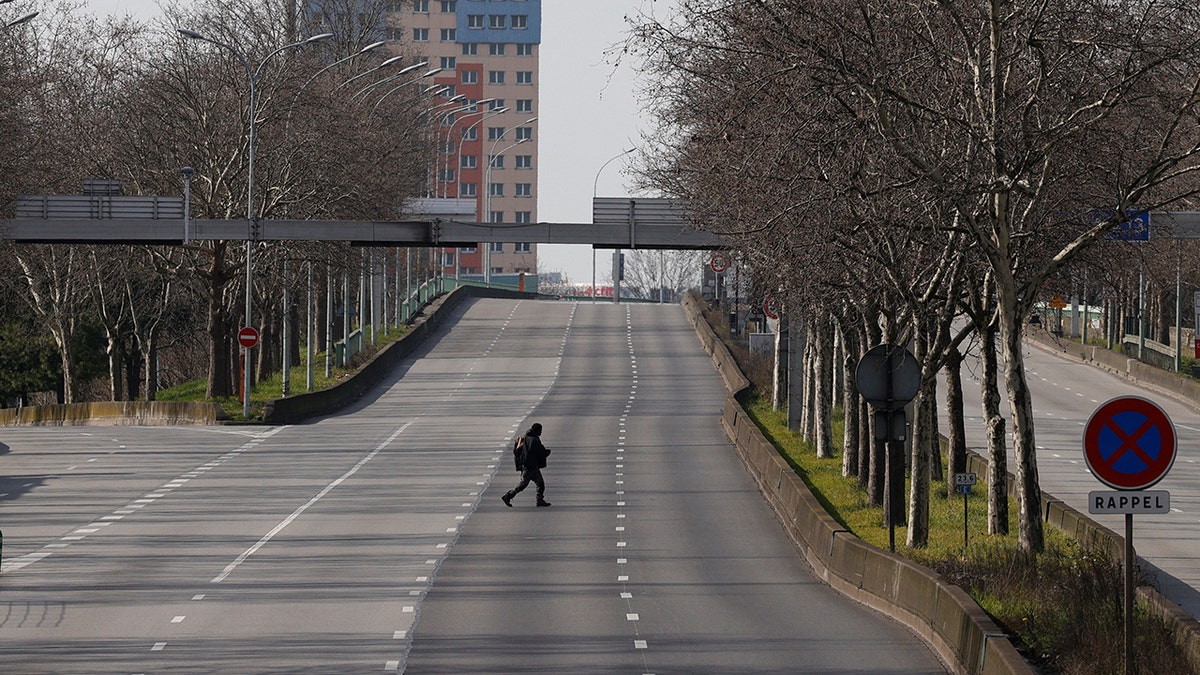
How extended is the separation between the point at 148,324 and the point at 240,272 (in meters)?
13.2

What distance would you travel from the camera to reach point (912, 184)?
2031 cm

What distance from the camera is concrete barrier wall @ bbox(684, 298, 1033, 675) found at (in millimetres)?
14250

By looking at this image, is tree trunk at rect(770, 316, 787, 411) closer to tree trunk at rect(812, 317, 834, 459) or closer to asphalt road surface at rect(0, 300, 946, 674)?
asphalt road surface at rect(0, 300, 946, 674)

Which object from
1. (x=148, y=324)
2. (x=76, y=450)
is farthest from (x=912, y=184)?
(x=148, y=324)

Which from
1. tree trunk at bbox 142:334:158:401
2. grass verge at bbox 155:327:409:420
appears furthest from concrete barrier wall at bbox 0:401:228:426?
tree trunk at bbox 142:334:158:401

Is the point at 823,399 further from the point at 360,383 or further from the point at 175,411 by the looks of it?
the point at 360,383

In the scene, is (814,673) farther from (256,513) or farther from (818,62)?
(256,513)

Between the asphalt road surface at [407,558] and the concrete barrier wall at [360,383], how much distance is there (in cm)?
159

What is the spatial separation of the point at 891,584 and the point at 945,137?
594cm

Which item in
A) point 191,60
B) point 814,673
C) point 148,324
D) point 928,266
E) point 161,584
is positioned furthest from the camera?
point 148,324

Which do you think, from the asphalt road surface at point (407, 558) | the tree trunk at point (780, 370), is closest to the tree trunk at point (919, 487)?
the asphalt road surface at point (407, 558)

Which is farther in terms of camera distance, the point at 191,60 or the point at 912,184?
the point at 191,60

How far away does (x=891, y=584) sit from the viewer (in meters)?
19.2

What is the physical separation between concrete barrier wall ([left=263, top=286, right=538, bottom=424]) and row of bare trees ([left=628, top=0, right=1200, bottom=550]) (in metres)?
28.0
